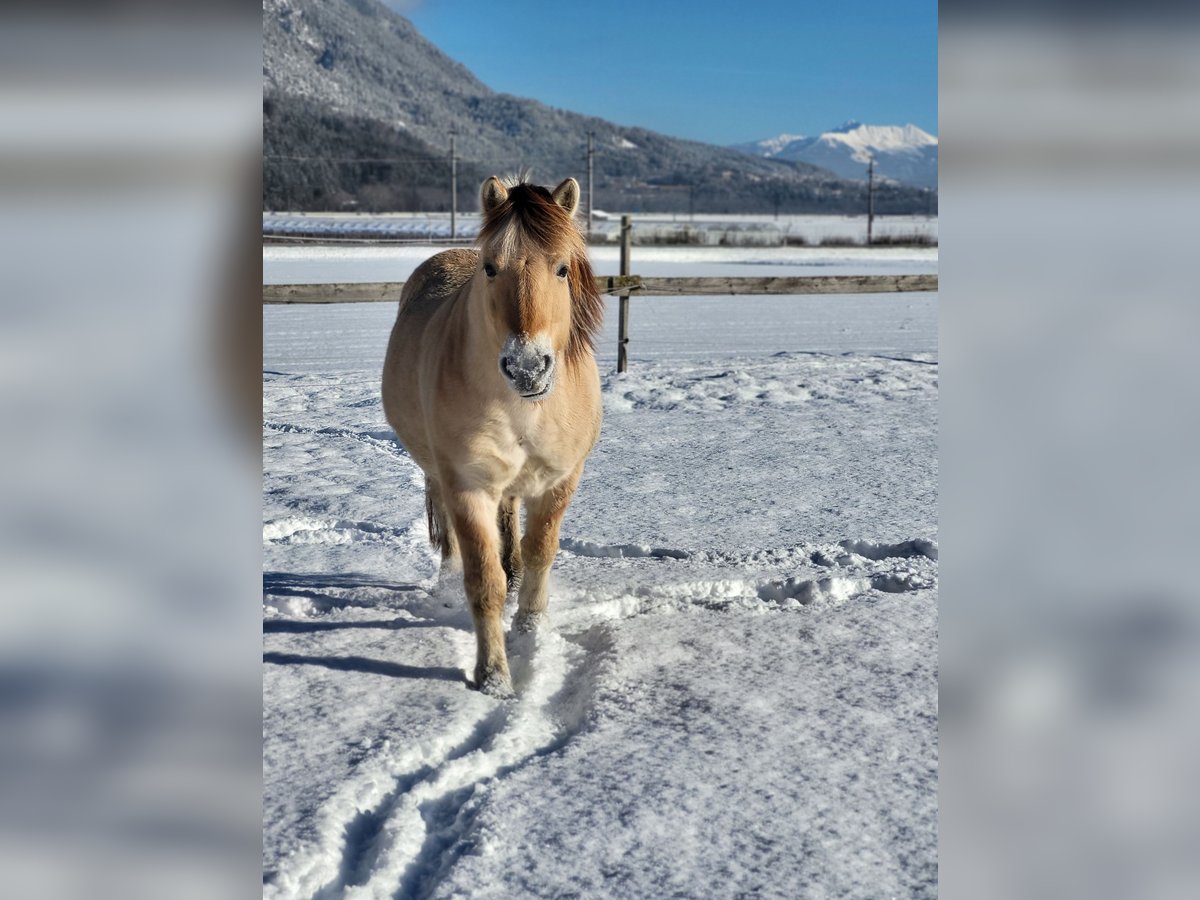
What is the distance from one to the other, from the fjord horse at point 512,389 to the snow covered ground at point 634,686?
0.33 meters

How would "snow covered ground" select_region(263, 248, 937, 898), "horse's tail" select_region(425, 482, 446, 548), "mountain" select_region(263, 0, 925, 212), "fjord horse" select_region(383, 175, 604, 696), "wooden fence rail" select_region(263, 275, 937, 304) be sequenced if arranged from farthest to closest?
"mountain" select_region(263, 0, 925, 212), "wooden fence rail" select_region(263, 275, 937, 304), "horse's tail" select_region(425, 482, 446, 548), "fjord horse" select_region(383, 175, 604, 696), "snow covered ground" select_region(263, 248, 937, 898)

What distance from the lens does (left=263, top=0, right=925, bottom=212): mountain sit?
255ft

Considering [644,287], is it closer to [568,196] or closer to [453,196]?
[568,196]

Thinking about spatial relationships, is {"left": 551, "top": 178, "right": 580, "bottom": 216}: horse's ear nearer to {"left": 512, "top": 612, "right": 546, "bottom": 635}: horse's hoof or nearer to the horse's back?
the horse's back

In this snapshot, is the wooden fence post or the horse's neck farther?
the wooden fence post

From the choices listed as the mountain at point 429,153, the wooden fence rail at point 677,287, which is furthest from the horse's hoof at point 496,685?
the mountain at point 429,153

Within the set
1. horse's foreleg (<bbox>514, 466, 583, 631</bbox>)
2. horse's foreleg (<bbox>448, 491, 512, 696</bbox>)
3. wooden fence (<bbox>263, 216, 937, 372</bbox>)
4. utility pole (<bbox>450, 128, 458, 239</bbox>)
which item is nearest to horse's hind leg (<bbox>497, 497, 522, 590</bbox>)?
horse's foreleg (<bbox>514, 466, 583, 631</bbox>)

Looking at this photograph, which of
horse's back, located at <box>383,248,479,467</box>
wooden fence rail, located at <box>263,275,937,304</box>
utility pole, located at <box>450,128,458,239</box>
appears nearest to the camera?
horse's back, located at <box>383,248,479,467</box>

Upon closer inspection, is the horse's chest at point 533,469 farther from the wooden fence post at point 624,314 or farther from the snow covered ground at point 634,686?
the wooden fence post at point 624,314

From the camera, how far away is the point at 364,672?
9.96 ft

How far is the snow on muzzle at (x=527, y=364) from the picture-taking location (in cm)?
252

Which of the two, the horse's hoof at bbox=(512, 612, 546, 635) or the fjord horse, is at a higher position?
the fjord horse
